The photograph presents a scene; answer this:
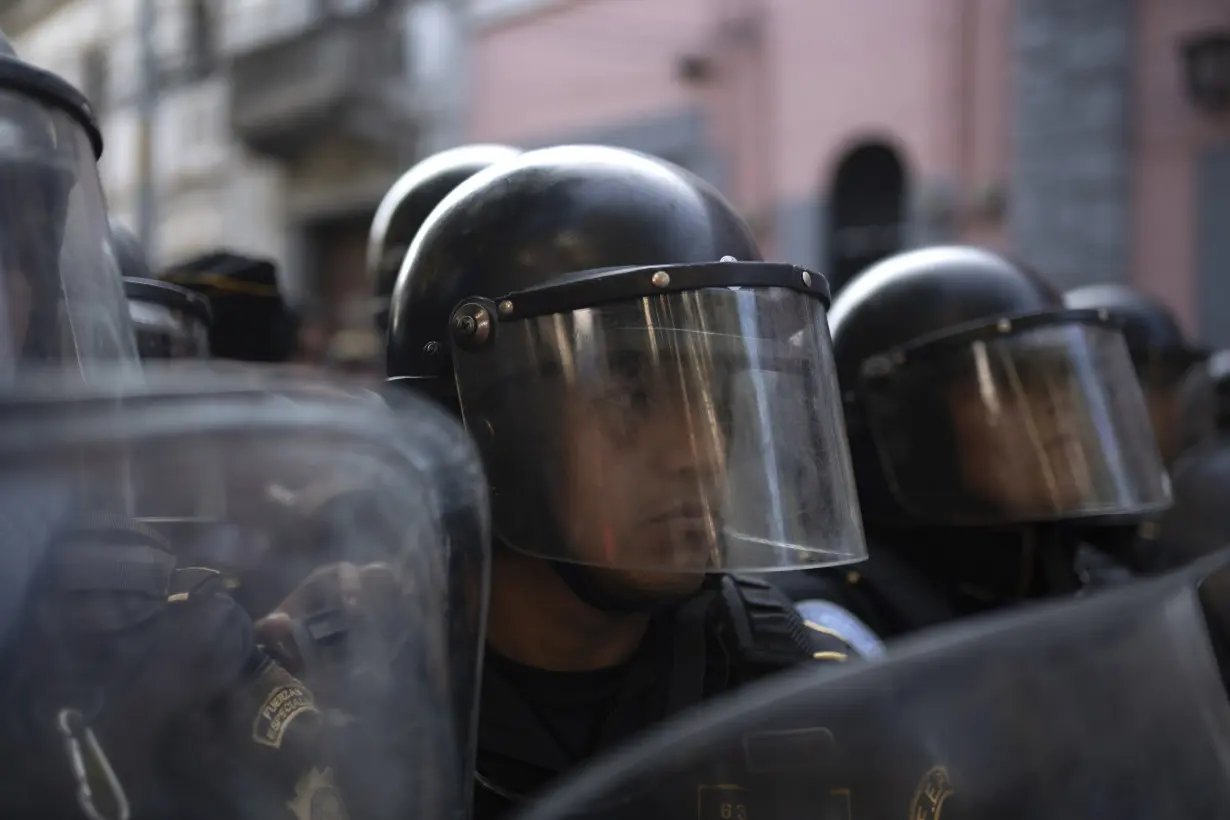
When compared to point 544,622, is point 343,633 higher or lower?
higher

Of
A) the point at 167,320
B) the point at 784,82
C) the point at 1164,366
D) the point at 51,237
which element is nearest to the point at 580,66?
the point at 784,82

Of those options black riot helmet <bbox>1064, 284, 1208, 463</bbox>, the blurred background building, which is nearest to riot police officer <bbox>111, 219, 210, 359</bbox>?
black riot helmet <bbox>1064, 284, 1208, 463</bbox>

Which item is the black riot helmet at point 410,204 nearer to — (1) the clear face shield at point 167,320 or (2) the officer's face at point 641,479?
(1) the clear face shield at point 167,320

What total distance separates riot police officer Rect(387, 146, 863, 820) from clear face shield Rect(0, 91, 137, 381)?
1.42 feet

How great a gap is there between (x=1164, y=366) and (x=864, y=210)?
14.4 feet

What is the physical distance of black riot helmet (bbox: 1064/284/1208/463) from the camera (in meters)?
3.63

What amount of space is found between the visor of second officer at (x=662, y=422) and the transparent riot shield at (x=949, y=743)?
0.56m

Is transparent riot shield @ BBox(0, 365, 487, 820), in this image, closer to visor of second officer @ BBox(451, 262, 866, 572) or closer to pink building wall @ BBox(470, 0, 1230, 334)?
visor of second officer @ BBox(451, 262, 866, 572)

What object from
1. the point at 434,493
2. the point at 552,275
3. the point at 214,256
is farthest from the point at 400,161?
the point at 434,493

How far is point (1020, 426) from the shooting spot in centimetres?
217

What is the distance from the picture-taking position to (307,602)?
0.75m

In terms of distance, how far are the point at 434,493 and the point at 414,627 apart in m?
0.08

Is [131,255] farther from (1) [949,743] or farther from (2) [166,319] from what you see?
(1) [949,743]

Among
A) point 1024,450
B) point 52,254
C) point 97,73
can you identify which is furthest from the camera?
point 97,73
